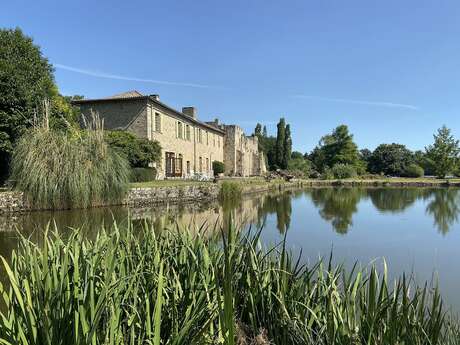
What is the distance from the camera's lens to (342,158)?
47.1 m

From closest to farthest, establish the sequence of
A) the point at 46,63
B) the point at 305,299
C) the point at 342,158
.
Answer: the point at 305,299
the point at 46,63
the point at 342,158

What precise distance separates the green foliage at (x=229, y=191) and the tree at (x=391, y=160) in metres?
40.0

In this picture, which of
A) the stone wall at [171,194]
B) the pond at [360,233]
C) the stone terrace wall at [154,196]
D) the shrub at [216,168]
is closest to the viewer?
the pond at [360,233]

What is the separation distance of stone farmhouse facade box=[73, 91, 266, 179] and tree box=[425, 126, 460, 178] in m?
24.8

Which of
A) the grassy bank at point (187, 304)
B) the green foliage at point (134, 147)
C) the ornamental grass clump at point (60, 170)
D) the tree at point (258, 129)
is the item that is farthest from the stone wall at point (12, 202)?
the tree at point (258, 129)

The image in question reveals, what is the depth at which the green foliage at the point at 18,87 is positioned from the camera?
12242mm

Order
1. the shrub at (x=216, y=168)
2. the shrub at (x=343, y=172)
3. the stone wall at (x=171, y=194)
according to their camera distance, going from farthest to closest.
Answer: the shrub at (x=343, y=172) < the shrub at (x=216, y=168) < the stone wall at (x=171, y=194)

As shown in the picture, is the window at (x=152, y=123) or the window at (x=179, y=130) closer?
the window at (x=152, y=123)

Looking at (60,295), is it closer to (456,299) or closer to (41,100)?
(456,299)

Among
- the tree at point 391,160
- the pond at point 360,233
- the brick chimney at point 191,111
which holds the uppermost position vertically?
the brick chimney at point 191,111

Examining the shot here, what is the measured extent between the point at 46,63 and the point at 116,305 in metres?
16.2

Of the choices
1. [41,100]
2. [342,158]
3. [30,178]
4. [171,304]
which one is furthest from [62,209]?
[342,158]

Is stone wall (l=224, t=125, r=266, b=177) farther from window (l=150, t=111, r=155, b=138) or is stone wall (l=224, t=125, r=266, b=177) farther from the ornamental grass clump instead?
the ornamental grass clump

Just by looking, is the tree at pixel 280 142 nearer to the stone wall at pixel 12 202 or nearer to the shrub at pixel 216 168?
the shrub at pixel 216 168
